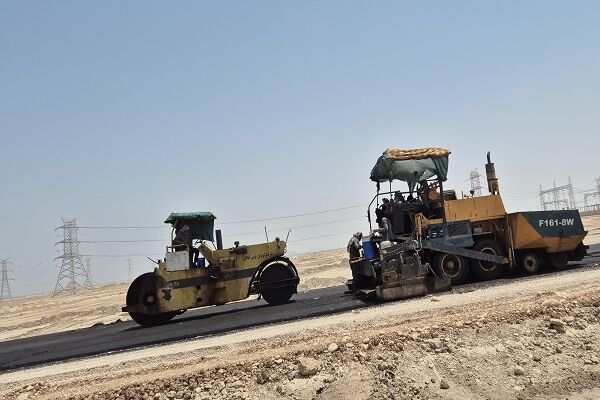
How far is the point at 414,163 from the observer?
1127cm

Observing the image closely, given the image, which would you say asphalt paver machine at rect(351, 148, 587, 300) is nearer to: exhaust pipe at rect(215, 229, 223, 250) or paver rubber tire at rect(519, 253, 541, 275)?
paver rubber tire at rect(519, 253, 541, 275)

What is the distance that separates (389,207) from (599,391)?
6.68 metres

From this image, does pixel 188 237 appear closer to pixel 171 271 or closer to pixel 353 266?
pixel 171 271

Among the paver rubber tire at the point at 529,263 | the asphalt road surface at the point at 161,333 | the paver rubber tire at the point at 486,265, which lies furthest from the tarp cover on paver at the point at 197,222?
the paver rubber tire at the point at 529,263

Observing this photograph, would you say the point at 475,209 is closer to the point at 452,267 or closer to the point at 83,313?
the point at 452,267

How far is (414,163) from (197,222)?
5.92 meters

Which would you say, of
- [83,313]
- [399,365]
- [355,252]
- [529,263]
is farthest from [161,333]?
[83,313]

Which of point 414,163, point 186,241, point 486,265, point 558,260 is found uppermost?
point 414,163

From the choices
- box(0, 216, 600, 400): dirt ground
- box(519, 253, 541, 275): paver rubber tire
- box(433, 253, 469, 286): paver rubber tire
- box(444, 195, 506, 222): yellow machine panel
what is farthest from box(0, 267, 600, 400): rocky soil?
box(519, 253, 541, 275): paver rubber tire

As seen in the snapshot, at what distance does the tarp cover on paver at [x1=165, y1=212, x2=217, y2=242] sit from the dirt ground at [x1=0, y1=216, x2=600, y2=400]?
5539mm

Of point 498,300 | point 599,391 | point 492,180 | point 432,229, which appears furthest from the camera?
point 492,180

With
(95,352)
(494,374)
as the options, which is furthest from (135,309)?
(494,374)

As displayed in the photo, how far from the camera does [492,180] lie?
38.6 feet

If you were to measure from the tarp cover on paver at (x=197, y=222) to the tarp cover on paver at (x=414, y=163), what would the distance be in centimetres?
494
